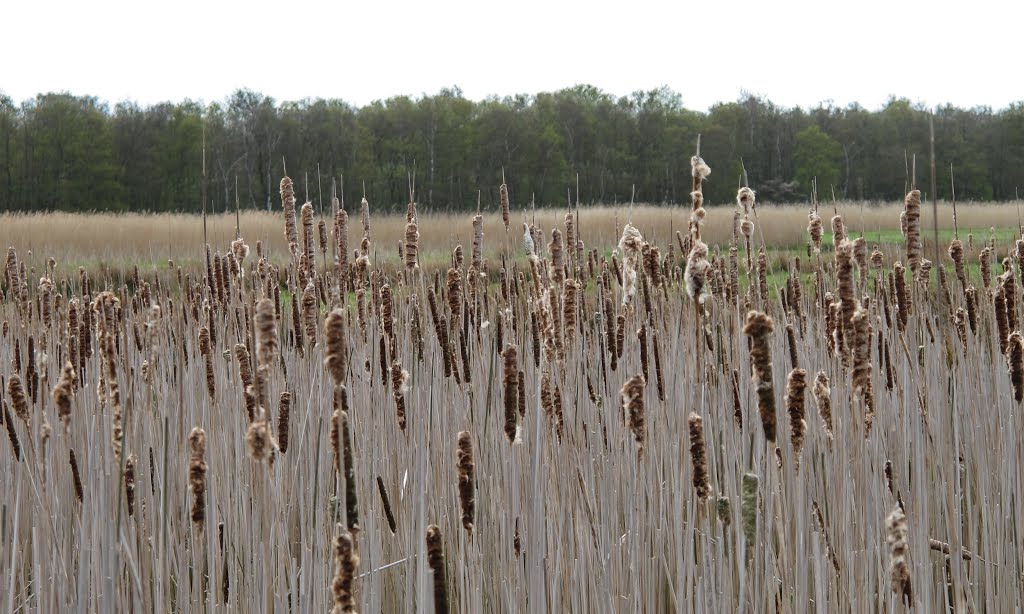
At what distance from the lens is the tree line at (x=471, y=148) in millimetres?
35406

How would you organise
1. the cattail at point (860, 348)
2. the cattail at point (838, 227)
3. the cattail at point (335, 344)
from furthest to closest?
the cattail at point (838, 227) → the cattail at point (860, 348) → the cattail at point (335, 344)

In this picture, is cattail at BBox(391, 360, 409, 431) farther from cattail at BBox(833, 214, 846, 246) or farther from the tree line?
the tree line

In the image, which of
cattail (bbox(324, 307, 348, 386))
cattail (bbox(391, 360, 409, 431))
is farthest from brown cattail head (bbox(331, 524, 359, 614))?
cattail (bbox(391, 360, 409, 431))

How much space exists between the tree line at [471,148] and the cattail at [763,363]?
103 feet

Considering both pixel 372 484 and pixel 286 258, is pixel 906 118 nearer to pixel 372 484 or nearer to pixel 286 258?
pixel 286 258

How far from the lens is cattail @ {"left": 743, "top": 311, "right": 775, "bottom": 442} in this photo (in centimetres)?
84

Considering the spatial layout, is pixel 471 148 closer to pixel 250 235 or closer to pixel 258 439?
pixel 250 235

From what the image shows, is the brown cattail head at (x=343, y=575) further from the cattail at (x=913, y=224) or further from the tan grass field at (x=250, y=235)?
the tan grass field at (x=250, y=235)

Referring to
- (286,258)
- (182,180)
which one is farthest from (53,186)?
(286,258)

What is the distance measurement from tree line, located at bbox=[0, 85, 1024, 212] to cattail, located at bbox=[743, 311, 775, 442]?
31490 millimetres

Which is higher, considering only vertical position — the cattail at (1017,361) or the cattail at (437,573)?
the cattail at (1017,361)

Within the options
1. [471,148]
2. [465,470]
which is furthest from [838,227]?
[471,148]

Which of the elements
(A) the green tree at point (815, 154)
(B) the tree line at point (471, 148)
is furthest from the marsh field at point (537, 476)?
(A) the green tree at point (815, 154)

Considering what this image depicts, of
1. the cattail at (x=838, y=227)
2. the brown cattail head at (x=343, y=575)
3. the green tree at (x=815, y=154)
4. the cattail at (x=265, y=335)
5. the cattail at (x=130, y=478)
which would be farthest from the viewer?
the green tree at (x=815, y=154)
